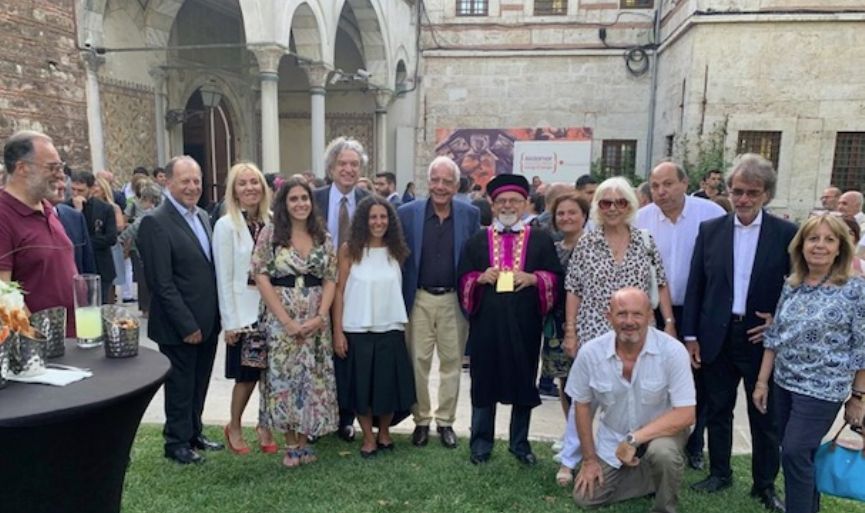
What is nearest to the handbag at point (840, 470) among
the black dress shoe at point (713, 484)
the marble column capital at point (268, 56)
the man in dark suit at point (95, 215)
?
the black dress shoe at point (713, 484)

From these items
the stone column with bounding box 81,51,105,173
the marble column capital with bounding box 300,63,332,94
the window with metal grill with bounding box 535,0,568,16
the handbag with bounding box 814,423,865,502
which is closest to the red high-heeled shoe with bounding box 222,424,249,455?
the handbag with bounding box 814,423,865,502

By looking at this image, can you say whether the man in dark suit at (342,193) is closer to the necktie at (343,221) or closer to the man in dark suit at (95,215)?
the necktie at (343,221)

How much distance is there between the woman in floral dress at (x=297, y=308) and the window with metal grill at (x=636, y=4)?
52.9 ft

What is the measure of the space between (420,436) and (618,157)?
1487 centimetres

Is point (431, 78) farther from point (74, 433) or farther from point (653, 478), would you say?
point (74, 433)

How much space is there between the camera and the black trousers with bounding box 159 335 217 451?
3705 millimetres

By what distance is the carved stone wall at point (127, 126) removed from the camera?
33.8 ft

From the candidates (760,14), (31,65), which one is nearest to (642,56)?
(760,14)

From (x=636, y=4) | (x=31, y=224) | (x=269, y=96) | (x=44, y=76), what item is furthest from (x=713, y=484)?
(x=636, y=4)

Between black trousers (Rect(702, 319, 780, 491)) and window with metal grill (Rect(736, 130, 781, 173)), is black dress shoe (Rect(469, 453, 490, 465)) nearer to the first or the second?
black trousers (Rect(702, 319, 780, 491))

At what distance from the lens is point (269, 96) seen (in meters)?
11.0

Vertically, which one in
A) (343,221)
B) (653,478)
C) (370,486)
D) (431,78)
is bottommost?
(370,486)

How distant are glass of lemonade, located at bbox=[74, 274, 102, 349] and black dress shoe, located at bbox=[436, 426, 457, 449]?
2.37 meters

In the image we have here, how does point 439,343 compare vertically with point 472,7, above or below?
below
